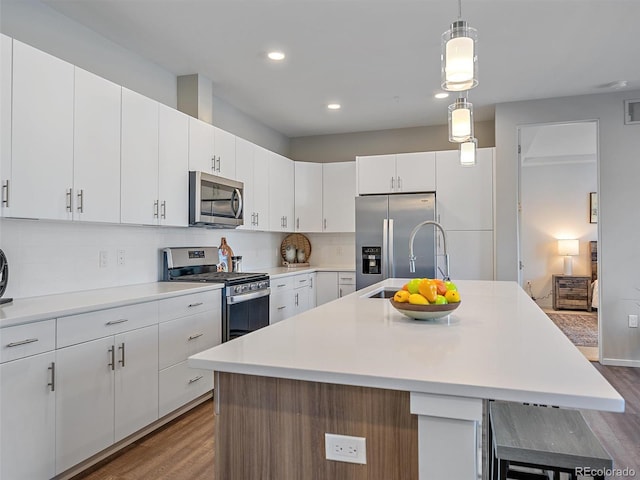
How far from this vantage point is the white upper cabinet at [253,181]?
418 cm

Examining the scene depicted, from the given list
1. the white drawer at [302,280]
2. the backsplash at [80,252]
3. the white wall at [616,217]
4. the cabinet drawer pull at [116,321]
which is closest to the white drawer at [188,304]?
the cabinet drawer pull at [116,321]

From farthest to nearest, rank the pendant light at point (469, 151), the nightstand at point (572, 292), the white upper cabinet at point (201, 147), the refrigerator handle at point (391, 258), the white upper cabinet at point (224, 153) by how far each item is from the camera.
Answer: the nightstand at point (572, 292), the refrigerator handle at point (391, 258), the white upper cabinet at point (224, 153), the white upper cabinet at point (201, 147), the pendant light at point (469, 151)

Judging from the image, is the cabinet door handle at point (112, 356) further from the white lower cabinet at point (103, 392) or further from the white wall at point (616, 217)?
the white wall at point (616, 217)

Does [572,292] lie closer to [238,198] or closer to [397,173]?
[397,173]

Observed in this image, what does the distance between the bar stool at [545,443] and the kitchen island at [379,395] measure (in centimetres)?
32

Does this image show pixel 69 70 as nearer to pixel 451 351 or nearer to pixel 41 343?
pixel 41 343

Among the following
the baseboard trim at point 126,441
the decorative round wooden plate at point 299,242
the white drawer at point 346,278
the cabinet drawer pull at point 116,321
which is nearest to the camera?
the baseboard trim at point 126,441

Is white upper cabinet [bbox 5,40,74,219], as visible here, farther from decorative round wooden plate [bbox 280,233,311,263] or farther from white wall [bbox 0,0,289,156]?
decorative round wooden plate [bbox 280,233,311,263]

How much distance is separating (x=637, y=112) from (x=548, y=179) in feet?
11.7

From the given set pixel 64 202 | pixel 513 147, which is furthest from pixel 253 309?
pixel 513 147

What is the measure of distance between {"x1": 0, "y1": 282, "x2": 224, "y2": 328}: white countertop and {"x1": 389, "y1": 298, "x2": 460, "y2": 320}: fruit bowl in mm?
1533

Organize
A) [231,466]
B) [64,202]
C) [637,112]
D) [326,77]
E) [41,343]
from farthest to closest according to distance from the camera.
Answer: [637,112]
[326,77]
[64,202]
[41,343]
[231,466]

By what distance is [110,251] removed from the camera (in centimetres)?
299

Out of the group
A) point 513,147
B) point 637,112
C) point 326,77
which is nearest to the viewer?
point 326,77
